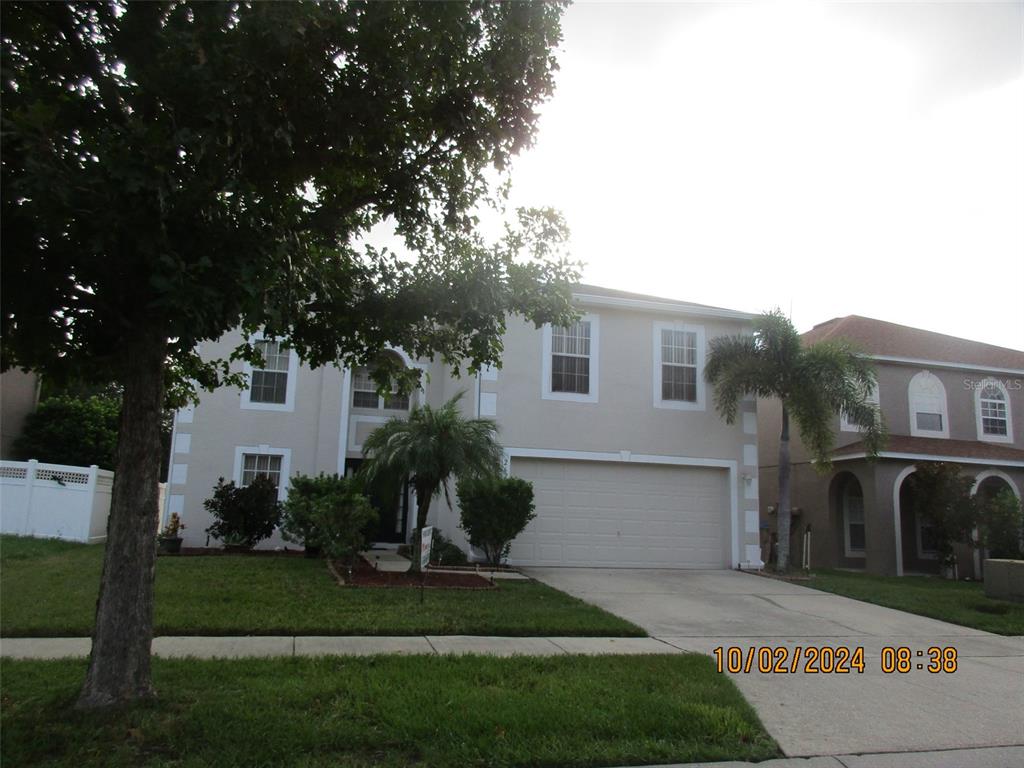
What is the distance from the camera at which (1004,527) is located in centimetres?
1611

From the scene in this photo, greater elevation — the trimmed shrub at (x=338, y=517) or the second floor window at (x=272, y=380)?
the second floor window at (x=272, y=380)

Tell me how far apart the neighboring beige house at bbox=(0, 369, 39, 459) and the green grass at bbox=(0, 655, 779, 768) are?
19.0 metres

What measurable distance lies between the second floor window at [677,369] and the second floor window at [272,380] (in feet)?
27.3

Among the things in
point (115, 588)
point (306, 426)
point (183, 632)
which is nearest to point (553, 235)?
point (115, 588)

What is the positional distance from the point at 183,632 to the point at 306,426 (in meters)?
9.25

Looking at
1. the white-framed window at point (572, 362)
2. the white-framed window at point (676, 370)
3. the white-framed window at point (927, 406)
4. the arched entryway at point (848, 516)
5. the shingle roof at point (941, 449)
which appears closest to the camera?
the white-framed window at point (572, 362)

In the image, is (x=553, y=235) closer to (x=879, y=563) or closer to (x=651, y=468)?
(x=651, y=468)

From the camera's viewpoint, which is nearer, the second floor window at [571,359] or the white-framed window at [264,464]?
the second floor window at [571,359]

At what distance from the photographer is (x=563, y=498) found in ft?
51.1

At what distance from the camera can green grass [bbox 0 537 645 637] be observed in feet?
25.2

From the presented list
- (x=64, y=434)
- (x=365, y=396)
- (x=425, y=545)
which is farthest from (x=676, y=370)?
(x=64, y=434)

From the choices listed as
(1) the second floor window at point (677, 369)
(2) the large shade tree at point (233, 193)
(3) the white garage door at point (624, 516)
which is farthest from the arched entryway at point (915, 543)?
(2) the large shade tree at point (233, 193)

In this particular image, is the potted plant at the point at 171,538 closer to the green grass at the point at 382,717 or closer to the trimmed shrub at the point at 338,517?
the trimmed shrub at the point at 338,517

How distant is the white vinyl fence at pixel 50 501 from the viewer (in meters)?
16.0
